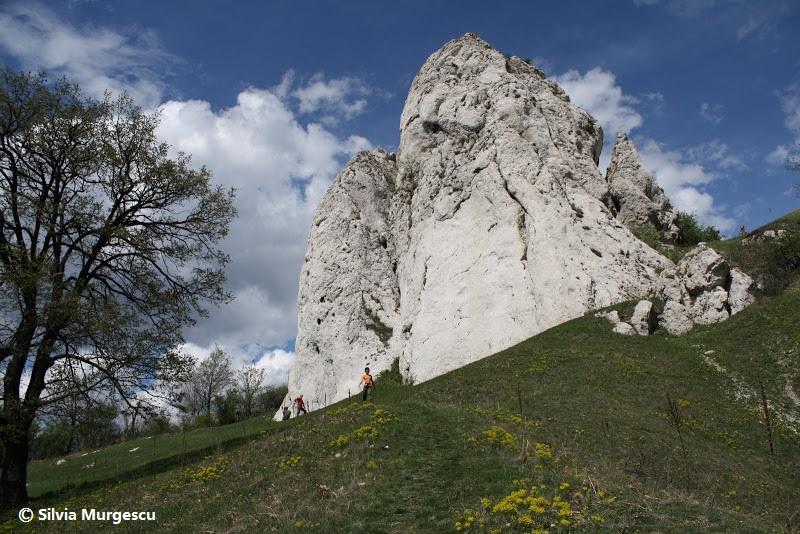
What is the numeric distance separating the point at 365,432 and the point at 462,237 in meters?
30.9

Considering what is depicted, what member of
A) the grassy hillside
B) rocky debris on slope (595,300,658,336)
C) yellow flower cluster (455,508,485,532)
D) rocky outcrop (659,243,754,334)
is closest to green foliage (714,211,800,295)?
rocky outcrop (659,243,754,334)

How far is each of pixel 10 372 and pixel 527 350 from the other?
26.2 metres

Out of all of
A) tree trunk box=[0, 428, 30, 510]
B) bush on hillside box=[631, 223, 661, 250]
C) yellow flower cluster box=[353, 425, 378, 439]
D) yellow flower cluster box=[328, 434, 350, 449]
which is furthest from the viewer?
bush on hillside box=[631, 223, 661, 250]

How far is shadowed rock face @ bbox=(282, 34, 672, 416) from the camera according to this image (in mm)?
39750

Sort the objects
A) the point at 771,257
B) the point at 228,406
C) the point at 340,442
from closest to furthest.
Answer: the point at 340,442 → the point at 771,257 → the point at 228,406

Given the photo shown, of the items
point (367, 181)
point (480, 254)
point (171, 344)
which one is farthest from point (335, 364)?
point (171, 344)

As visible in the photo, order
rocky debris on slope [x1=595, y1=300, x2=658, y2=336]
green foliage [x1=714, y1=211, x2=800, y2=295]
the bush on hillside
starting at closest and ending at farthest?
rocky debris on slope [x1=595, y1=300, x2=658, y2=336] < green foliage [x1=714, y1=211, x2=800, y2=295] < the bush on hillside

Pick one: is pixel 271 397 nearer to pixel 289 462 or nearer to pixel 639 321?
pixel 639 321

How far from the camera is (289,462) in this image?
15195 mm

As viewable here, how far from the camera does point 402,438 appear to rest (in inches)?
640

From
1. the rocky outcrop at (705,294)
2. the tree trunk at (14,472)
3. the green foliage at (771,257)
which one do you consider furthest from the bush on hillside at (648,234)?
the tree trunk at (14,472)

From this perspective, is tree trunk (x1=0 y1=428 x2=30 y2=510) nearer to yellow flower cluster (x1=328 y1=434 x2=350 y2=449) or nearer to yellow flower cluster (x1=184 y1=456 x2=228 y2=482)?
yellow flower cluster (x1=184 y1=456 x2=228 y2=482)

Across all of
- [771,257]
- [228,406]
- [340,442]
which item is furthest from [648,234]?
[228,406]

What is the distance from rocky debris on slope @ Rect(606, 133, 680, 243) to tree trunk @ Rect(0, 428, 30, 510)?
146 ft
